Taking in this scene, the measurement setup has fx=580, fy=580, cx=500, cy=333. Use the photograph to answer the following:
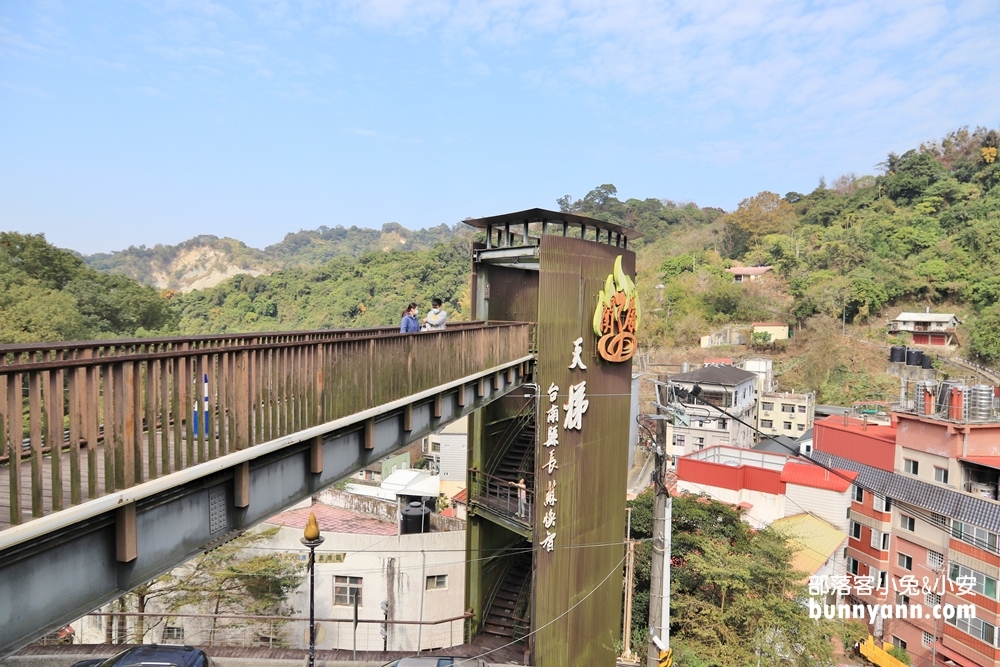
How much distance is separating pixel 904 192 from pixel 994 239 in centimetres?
1618

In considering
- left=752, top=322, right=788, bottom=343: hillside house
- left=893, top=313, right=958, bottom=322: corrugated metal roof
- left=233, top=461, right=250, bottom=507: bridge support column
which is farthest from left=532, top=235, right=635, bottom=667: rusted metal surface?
left=893, top=313, right=958, bottom=322: corrugated metal roof

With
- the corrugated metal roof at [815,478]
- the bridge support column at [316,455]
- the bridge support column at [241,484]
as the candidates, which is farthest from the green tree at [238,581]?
the corrugated metal roof at [815,478]

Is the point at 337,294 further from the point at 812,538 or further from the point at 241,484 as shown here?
the point at 241,484

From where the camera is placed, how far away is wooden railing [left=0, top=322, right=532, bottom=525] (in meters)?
2.91

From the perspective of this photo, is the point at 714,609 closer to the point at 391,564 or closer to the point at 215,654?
the point at 391,564

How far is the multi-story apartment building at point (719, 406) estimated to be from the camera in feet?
122

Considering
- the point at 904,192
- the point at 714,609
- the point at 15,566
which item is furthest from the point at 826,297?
the point at 15,566

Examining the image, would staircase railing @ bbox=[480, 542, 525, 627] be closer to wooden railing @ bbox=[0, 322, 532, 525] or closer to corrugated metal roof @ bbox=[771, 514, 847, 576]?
wooden railing @ bbox=[0, 322, 532, 525]

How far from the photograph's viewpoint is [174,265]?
160 m

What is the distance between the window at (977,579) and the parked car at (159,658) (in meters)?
22.9

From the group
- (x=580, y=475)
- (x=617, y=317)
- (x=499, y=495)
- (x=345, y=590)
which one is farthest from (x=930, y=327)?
(x=345, y=590)

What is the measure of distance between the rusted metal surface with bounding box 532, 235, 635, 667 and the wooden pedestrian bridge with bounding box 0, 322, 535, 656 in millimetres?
4182

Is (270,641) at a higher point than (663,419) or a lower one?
lower

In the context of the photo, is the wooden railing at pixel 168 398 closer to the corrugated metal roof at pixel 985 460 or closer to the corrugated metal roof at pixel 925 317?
the corrugated metal roof at pixel 985 460
